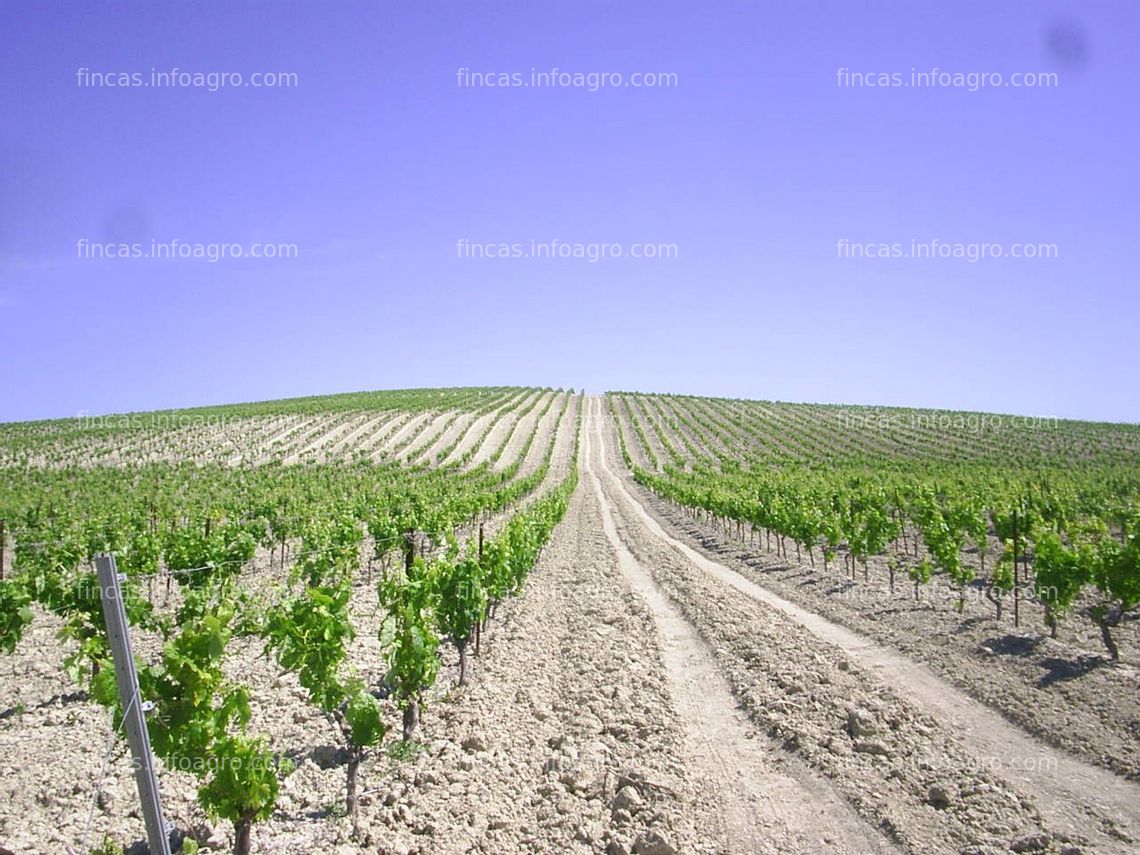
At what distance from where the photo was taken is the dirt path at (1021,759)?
5.69 m

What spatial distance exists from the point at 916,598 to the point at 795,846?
9.56 metres

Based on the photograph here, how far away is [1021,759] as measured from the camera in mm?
6758

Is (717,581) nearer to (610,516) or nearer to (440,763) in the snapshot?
(440,763)

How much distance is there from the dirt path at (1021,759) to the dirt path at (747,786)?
5.42ft

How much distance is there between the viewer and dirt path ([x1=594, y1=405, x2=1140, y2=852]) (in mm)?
5691

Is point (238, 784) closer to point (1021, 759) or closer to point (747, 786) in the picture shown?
point (747, 786)

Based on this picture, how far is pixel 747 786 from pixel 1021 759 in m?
2.73
